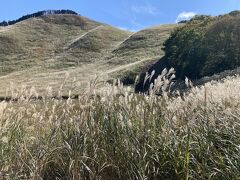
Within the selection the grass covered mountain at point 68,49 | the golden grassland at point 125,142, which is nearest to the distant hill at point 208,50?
the grass covered mountain at point 68,49

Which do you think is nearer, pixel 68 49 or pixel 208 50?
pixel 208 50

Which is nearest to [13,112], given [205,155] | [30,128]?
[30,128]

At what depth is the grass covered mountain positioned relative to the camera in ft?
326

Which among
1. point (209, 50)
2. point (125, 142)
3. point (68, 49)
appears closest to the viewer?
point (125, 142)

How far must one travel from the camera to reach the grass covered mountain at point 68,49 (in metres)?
99.4

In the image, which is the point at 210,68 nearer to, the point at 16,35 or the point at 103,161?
the point at 103,161

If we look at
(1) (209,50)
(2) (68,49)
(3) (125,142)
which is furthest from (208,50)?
(2) (68,49)

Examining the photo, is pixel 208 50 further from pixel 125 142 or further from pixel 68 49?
pixel 68 49

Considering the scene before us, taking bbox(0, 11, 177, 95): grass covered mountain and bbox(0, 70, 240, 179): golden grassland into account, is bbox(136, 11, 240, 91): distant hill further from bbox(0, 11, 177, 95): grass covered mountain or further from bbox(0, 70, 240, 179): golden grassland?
bbox(0, 70, 240, 179): golden grassland

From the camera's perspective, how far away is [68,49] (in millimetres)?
127500

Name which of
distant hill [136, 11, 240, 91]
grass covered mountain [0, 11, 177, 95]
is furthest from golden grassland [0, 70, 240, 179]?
grass covered mountain [0, 11, 177, 95]

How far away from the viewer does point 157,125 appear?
8047 mm

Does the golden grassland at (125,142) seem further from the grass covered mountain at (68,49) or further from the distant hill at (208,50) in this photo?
the grass covered mountain at (68,49)

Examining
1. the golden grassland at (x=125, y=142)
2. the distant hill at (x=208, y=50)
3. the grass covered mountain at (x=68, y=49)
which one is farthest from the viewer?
the grass covered mountain at (x=68, y=49)
